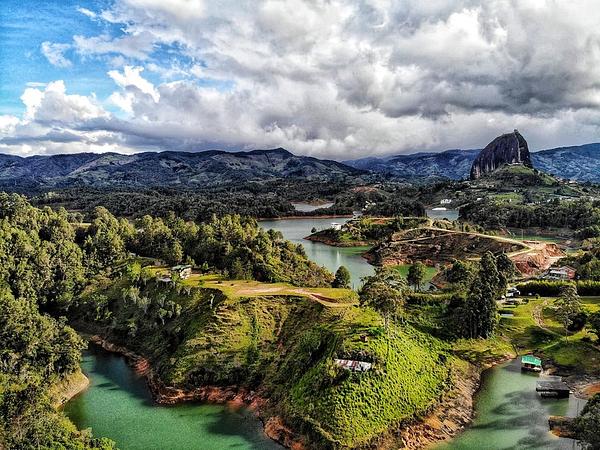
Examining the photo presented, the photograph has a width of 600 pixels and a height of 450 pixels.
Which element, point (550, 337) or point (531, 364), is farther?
point (550, 337)

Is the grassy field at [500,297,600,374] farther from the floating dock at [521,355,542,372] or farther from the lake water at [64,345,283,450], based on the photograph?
the lake water at [64,345,283,450]

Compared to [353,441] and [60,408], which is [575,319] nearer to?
[353,441]

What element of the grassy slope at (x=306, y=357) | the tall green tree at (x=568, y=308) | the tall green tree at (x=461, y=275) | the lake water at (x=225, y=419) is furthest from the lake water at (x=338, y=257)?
the lake water at (x=225, y=419)

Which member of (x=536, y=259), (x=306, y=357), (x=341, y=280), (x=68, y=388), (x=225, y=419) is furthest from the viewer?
(x=536, y=259)

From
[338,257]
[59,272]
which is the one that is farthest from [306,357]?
[338,257]

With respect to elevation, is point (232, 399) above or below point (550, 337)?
below

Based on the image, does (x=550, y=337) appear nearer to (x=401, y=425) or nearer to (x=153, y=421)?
(x=401, y=425)

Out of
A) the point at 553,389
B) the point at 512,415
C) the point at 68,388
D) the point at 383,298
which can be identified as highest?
the point at 383,298

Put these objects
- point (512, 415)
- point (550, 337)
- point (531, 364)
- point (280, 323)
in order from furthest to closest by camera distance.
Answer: point (280, 323)
point (550, 337)
point (531, 364)
point (512, 415)
